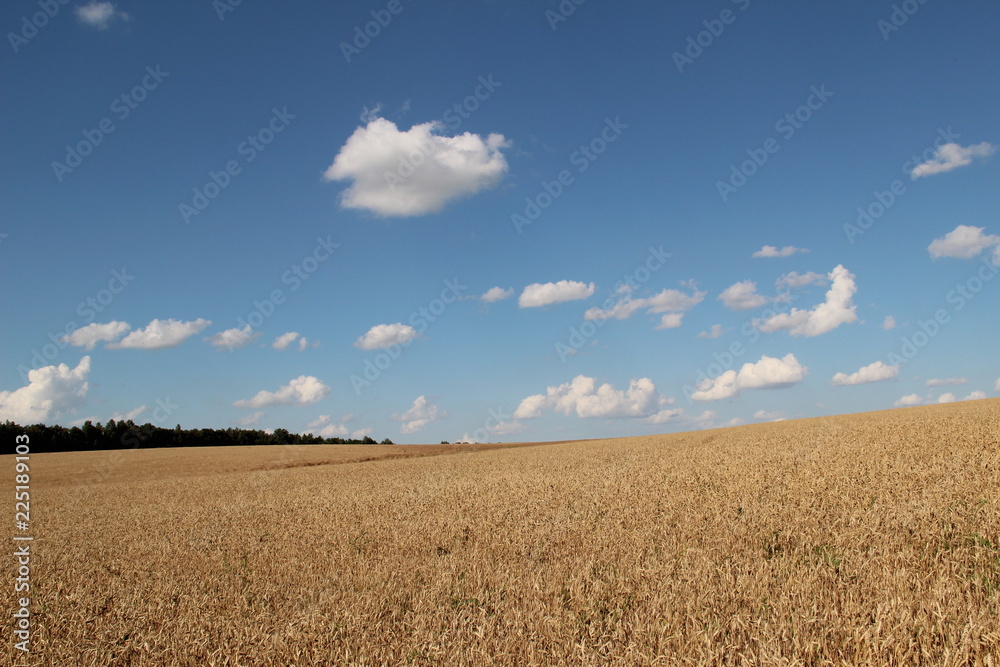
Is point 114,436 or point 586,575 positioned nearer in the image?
point 586,575

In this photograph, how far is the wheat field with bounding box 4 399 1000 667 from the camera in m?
4.17

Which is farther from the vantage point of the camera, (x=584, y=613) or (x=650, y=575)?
(x=650, y=575)

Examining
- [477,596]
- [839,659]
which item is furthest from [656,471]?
[839,659]

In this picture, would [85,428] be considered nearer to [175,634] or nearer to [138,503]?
[138,503]

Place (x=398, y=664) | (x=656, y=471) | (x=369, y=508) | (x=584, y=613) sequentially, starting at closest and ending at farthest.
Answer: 1. (x=398, y=664)
2. (x=584, y=613)
3. (x=369, y=508)
4. (x=656, y=471)

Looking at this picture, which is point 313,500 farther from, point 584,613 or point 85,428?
point 85,428

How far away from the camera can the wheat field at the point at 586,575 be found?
4.17 metres

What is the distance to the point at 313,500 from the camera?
13.1 metres

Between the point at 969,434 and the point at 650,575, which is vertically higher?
the point at 969,434

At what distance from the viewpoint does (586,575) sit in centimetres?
563

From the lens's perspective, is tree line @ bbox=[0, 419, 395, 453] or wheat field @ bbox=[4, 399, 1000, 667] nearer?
wheat field @ bbox=[4, 399, 1000, 667]

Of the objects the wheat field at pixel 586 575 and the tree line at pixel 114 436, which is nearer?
the wheat field at pixel 586 575

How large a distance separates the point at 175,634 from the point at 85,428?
292 ft

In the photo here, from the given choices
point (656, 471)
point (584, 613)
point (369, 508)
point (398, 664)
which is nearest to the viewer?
point (398, 664)
